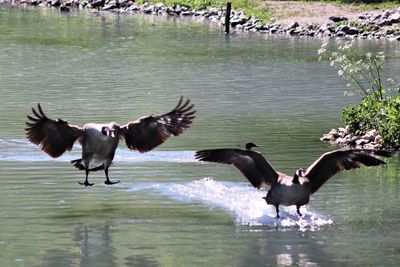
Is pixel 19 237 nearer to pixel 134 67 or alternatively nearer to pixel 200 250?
pixel 200 250

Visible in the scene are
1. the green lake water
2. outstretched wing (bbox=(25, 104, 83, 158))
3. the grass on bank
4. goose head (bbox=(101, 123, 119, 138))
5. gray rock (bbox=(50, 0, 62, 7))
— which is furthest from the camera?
gray rock (bbox=(50, 0, 62, 7))

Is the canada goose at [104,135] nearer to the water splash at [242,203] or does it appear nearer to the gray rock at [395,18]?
the water splash at [242,203]

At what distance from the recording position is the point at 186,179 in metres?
21.5

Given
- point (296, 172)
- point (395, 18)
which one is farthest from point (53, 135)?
point (395, 18)

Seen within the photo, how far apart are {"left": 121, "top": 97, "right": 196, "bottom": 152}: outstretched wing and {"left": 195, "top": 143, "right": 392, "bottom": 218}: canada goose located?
52.7 inches

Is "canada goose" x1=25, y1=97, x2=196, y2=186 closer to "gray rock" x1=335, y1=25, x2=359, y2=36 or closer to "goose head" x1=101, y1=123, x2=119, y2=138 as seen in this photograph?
"goose head" x1=101, y1=123, x2=119, y2=138

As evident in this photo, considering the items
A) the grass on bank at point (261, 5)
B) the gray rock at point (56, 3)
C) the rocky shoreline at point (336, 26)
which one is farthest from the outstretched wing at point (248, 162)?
the gray rock at point (56, 3)

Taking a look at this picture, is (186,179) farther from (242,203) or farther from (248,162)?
(248,162)

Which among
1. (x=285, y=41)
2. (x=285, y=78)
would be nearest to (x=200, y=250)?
(x=285, y=78)

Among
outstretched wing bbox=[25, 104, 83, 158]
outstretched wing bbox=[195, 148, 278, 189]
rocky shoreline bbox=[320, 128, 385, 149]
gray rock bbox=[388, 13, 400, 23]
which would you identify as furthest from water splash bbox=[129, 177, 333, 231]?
gray rock bbox=[388, 13, 400, 23]

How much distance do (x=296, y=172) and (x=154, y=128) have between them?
95.9 inches

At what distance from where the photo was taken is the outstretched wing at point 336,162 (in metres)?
16.9

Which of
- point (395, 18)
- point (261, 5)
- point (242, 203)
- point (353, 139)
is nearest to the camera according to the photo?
point (242, 203)

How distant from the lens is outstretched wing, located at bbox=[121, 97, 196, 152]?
58.8 feet
